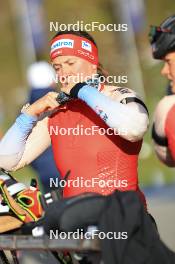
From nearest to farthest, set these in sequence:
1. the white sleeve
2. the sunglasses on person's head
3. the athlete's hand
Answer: the sunglasses on person's head, the white sleeve, the athlete's hand

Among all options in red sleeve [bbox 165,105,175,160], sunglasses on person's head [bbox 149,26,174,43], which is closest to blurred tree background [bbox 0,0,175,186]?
sunglasses on person's head [bbox 149,26,174,43]

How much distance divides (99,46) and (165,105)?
16741 millimetres

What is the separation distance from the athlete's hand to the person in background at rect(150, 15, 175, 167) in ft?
2.62

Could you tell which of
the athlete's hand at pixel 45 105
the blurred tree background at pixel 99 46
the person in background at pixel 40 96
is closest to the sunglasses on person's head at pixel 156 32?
the athlete's hand at pixel 45 105

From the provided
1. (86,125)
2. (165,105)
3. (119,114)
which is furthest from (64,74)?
(165,105)

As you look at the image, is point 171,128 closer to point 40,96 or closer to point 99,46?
point 40,96

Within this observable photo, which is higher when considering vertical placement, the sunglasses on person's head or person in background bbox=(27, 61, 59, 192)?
the sunglasses on person's head

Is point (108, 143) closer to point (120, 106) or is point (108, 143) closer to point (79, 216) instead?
point (120, 106)

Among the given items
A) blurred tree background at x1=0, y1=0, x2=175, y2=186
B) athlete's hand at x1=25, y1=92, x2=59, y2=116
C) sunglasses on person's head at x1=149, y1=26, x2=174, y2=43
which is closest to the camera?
sunglasses on person's head at x1=149, y1=26, x2=174, y2=43

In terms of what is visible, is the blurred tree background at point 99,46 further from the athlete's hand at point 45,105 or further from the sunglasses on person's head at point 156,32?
the sunglasses on person's head at point 156,32

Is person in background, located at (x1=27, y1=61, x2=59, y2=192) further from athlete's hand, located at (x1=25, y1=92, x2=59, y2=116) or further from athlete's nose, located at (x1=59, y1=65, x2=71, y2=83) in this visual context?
athlete's nose, located at (x1=59, y1=65, x2=71, y2=83)

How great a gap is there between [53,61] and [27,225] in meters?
0.95

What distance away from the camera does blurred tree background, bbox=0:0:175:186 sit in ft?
64.4

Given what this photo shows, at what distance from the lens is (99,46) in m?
20.4
